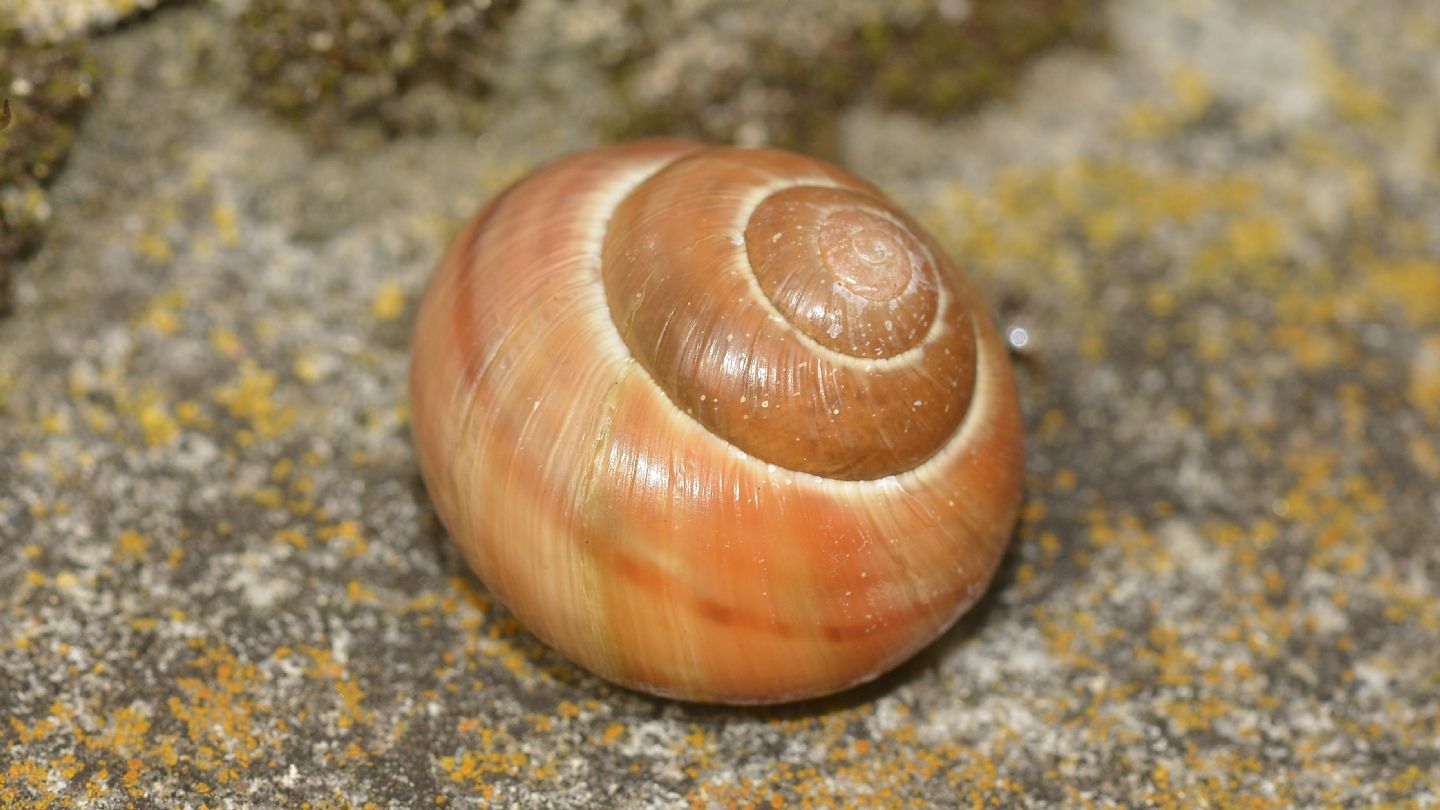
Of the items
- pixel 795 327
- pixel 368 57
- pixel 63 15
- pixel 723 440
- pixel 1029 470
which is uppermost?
pixel 63 15

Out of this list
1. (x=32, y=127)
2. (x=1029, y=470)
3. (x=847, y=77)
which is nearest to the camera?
(x=32, y=127)

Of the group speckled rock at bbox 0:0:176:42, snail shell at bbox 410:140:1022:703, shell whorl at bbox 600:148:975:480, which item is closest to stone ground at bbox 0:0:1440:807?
speckled rock at bbox 0:0:176:42

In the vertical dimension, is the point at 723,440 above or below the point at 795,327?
below

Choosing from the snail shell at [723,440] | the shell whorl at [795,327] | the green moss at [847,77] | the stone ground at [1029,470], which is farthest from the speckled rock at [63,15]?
the shell whorl at [795,327]

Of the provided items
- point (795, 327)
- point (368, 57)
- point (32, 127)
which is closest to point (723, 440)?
point (795, 327)

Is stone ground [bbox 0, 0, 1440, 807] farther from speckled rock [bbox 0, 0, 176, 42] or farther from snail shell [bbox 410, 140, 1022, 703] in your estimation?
snail shell [bbox 410, 140, 1022, 703]

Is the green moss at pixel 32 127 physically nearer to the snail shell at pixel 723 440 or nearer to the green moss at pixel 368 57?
the green moss at pixel 368 57

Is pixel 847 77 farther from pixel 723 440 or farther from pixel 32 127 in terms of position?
pixel 32 127

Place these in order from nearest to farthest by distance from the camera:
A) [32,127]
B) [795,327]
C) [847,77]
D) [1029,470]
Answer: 1. [795,327]
2. [32,127]
3. [1029,470]
4. [847,77]
